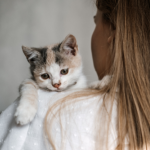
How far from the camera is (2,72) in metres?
2.00

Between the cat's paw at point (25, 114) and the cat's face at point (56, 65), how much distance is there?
0.83 ft

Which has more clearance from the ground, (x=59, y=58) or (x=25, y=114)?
(x=59, y=58)

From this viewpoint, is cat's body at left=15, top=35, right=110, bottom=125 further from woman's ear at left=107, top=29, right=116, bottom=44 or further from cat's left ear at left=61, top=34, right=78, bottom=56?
woman's ear at left=107, top=29, right=116, bottom=44

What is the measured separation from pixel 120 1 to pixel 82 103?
50cm

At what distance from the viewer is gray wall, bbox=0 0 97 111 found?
196 centimetres

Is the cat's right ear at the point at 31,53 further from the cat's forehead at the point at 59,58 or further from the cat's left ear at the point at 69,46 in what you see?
the cat's left ear at the point at 69,46

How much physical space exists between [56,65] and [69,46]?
18 cm

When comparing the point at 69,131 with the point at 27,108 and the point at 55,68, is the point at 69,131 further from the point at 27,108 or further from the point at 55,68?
the point at 55,68

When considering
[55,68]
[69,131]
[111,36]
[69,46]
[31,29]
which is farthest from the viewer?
[31,29]

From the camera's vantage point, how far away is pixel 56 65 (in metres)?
1.03

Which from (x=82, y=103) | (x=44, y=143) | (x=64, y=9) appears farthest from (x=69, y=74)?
(x=64, y=9)

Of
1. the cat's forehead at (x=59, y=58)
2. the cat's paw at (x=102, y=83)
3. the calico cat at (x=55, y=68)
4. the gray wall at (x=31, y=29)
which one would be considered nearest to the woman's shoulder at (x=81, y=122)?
the cat's paw at (x=102, y=83)

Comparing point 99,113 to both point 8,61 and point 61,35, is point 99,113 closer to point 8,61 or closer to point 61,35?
point 61,35

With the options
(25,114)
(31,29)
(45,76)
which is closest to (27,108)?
(25,114)
